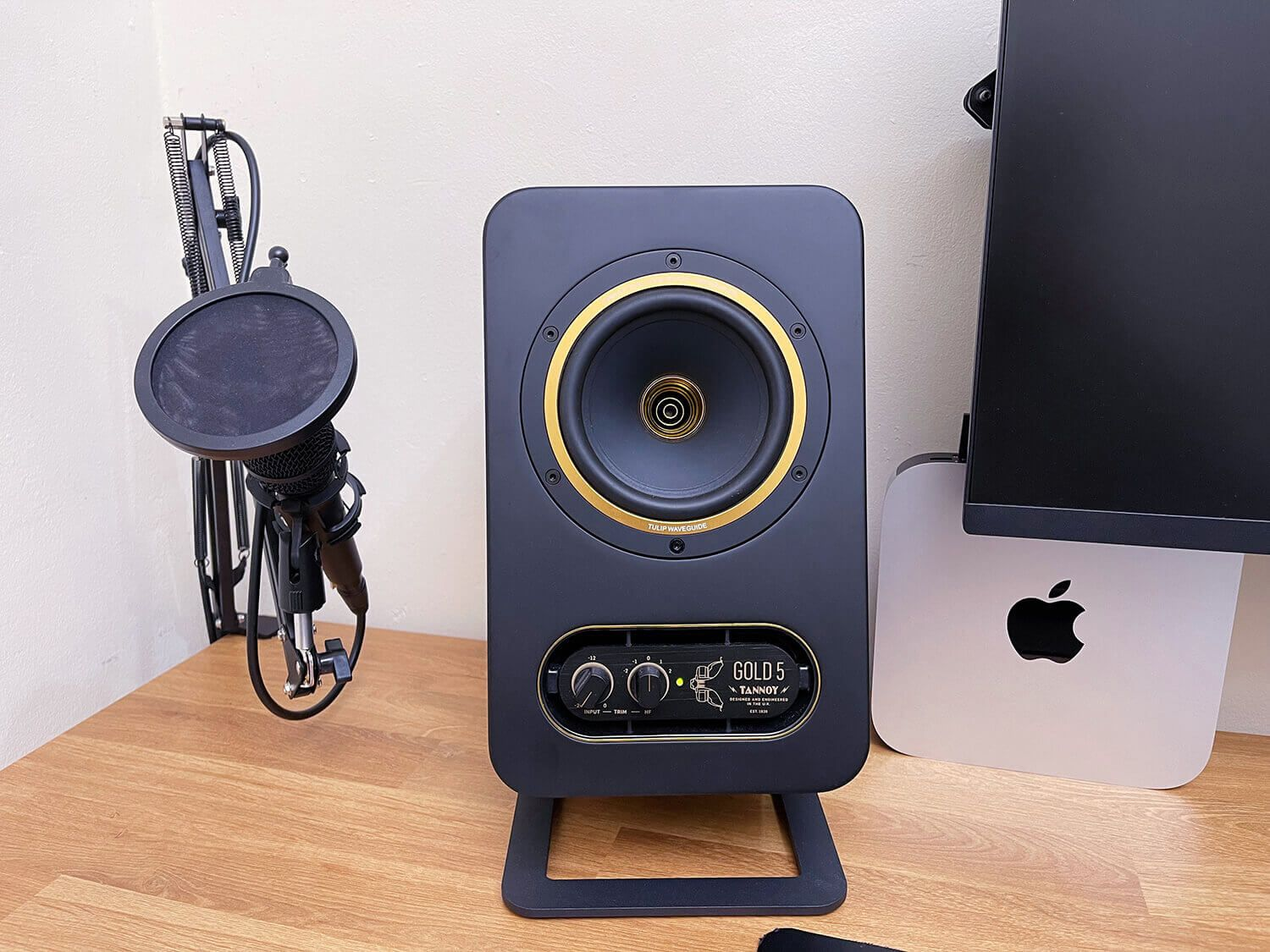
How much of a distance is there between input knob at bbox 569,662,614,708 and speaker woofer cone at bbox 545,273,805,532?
3.6 inches

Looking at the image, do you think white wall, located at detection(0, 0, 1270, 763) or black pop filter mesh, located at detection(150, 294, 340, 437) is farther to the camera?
white wall, located at detection(0, 0, 1270, 763)

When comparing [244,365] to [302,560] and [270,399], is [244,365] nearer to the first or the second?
[270,399]

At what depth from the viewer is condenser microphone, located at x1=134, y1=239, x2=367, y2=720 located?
463 millimetres

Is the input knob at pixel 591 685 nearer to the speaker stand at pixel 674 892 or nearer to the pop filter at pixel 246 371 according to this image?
the speaker stand at pixel 674 892

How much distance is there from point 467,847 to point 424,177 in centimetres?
60

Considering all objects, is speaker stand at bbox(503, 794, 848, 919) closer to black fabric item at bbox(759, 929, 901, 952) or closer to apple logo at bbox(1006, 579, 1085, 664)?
black fabric item at bbox(759, 929, 901, 952)

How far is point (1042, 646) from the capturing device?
693mm

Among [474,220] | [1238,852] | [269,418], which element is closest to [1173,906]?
[1238,852]

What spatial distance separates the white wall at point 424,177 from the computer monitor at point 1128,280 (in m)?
0.19

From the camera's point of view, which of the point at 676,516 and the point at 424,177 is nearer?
the point at 676,516

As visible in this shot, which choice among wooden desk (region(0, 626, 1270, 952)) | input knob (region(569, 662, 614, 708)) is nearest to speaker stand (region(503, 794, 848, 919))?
wooden desk (region(0, 626, 1270, 952))

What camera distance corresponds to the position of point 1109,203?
0.56 metres

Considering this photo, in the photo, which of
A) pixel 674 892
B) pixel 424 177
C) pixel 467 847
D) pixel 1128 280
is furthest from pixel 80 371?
pixel 1128 280

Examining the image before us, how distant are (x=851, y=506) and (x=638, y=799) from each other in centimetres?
27
